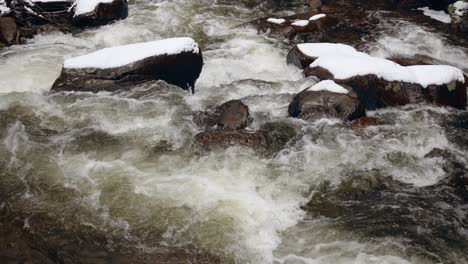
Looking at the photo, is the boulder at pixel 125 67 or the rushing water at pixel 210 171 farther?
the boulder at pixel 125 67

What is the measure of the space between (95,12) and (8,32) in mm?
1944

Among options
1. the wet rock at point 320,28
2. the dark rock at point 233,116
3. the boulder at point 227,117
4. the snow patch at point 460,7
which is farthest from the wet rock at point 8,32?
the snow patch at point 460,7

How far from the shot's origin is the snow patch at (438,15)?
1138 cm

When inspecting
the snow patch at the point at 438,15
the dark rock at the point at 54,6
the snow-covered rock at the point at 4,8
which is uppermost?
the snow-covered rock at the point at 4,8

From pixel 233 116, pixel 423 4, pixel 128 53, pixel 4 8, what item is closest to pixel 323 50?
pixel 233 116

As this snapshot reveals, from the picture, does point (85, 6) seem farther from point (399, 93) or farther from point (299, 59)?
point (399, 93)

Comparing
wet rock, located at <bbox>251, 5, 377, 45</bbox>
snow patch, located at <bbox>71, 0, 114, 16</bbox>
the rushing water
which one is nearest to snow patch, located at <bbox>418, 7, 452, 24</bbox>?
wet rock, located at <bbox>251, 5, 377, 45</bbox>

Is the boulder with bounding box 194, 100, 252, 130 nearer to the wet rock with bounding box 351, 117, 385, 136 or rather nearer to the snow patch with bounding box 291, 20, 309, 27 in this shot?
the wet rock with bounding box 351, 117, 385, 136

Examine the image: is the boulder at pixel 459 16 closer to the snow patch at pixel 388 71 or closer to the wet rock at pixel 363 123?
the snow patch at pixel 388 71

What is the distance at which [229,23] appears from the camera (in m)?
11.3

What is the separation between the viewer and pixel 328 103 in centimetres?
704

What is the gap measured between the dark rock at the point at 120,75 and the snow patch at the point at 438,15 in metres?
7.14

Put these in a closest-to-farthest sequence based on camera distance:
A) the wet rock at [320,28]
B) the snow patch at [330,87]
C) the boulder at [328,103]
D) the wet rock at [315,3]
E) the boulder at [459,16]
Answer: the boulder at [328,103] → the snow patch at [330,87] → the wet rock at [320,28] → the boulder at [459,16] → the wet rock at [315,3]

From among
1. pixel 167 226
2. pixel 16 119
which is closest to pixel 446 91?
pixel 167 226
